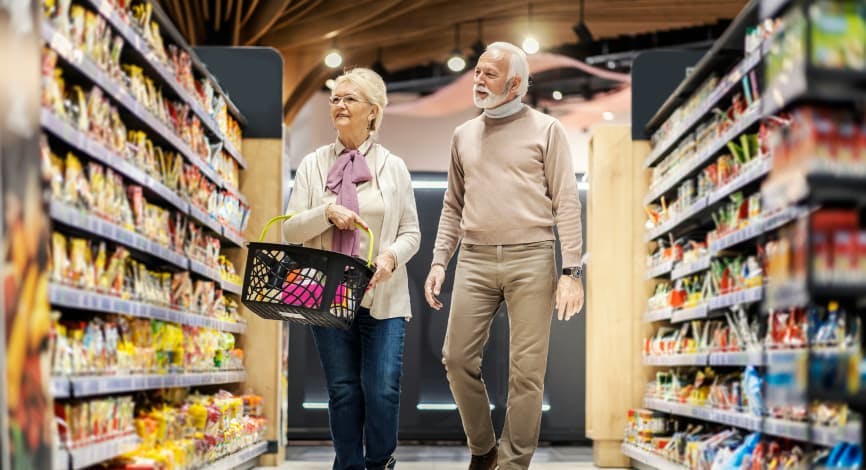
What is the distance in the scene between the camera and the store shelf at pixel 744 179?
11.5 feet

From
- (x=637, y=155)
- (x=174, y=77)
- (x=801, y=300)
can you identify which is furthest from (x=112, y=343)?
(x=637, y=155)

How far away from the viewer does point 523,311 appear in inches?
143

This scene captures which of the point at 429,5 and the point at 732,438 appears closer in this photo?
the point at 732,438

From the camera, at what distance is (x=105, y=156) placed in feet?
10.2

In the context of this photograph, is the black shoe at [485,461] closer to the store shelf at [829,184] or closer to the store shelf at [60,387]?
the store shelf at [60,387]

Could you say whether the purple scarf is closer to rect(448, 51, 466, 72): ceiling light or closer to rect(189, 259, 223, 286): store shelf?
rect(189, 259, 223, 286): store shelf

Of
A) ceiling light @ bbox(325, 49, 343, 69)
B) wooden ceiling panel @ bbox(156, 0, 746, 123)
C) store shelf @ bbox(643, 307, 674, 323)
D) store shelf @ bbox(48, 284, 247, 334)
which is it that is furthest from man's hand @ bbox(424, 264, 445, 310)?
ceiling light @ bbox(325, 49, 343, 69)

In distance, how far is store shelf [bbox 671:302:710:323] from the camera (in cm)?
430

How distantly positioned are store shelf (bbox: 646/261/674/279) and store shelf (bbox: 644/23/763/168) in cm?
58

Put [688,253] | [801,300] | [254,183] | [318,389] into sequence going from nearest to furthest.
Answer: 1. [801,300]
2. [688,253]
3. [254,183]
4. [318,389]

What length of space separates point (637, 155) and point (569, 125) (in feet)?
24.8

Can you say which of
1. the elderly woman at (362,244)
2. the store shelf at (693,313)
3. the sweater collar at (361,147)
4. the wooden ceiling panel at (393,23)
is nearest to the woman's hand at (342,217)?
the elderly woman at (362,244)

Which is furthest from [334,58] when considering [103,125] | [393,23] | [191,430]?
[103,125]

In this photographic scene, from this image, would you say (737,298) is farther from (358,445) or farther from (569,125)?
(569,125)
